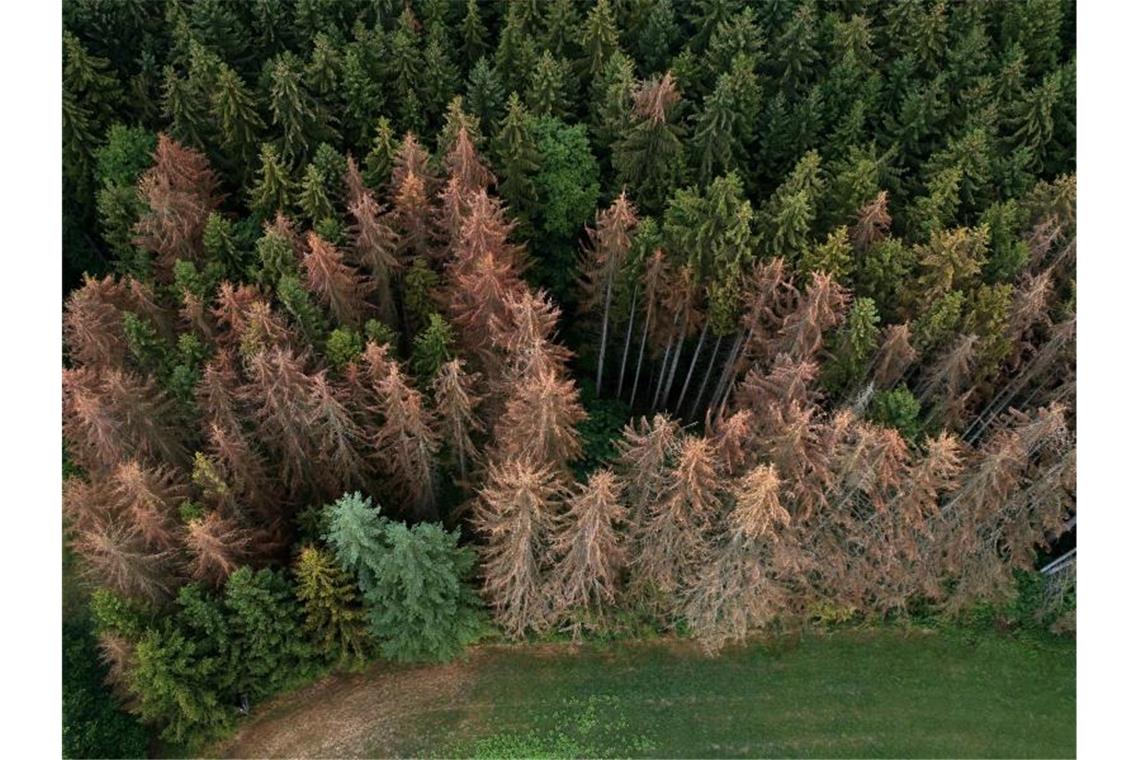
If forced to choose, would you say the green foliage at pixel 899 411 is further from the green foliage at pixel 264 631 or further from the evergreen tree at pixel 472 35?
the evergreen tree at pixel 472 35

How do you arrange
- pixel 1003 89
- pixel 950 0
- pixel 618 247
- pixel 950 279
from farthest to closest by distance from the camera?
pixel 950 0
pixel 1003 89
pixel 618 247
pixel 950 279

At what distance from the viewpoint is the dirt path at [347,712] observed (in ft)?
88.1

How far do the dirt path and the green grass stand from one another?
59 centimetres

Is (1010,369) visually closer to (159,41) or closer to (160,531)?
(160,531)

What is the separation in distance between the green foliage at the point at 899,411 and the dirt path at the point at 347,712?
1606 cm

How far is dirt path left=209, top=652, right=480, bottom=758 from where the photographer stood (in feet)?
88.1

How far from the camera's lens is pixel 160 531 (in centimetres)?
2289

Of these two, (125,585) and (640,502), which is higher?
(640,502)

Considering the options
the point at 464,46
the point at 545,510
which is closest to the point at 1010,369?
the point at 545,510

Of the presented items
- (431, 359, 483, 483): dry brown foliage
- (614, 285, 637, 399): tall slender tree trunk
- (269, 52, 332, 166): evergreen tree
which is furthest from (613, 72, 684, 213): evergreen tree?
(269, 52, 332, 166): evergreen tree

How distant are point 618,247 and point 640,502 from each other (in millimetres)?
9050

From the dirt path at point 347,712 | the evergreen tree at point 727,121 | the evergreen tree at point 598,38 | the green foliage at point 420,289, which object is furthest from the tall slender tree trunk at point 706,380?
the dirt path at point 347,712

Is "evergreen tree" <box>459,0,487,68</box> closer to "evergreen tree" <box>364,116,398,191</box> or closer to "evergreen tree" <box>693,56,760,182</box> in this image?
"evergreen tree" <box>364,116,398,191</box>

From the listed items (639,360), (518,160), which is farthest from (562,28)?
(639,360)
